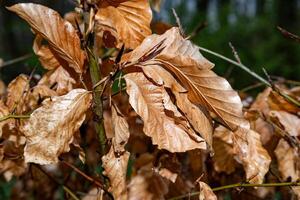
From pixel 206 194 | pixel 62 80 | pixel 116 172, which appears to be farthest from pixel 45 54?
pixel 206 194

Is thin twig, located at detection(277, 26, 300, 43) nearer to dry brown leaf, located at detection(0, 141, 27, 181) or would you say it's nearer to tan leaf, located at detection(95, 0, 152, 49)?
tan leaf, located at detection(95, 0, 152, 49)

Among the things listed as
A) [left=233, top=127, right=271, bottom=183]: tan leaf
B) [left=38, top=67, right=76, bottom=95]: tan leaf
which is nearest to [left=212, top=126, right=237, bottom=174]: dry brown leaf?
[left=233, top=127, right=271, bottom=183]: tan leaf

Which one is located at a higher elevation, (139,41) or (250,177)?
(139,41)

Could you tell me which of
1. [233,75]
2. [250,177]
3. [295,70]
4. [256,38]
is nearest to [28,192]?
[250,177]

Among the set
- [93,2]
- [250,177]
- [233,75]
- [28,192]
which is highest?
[93,2]

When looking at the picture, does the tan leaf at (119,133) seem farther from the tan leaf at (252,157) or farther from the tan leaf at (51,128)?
the tan leaf at (252,157)

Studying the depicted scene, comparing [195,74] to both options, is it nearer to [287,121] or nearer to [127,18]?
[127,18]

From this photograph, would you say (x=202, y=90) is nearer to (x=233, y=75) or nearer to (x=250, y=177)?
(x=250, y=177)

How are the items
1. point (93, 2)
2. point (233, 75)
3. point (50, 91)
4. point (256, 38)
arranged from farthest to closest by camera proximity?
1. point (256, 38)
2. point (233, 75)
3. point (50, 91)
4. point (93, 2)
